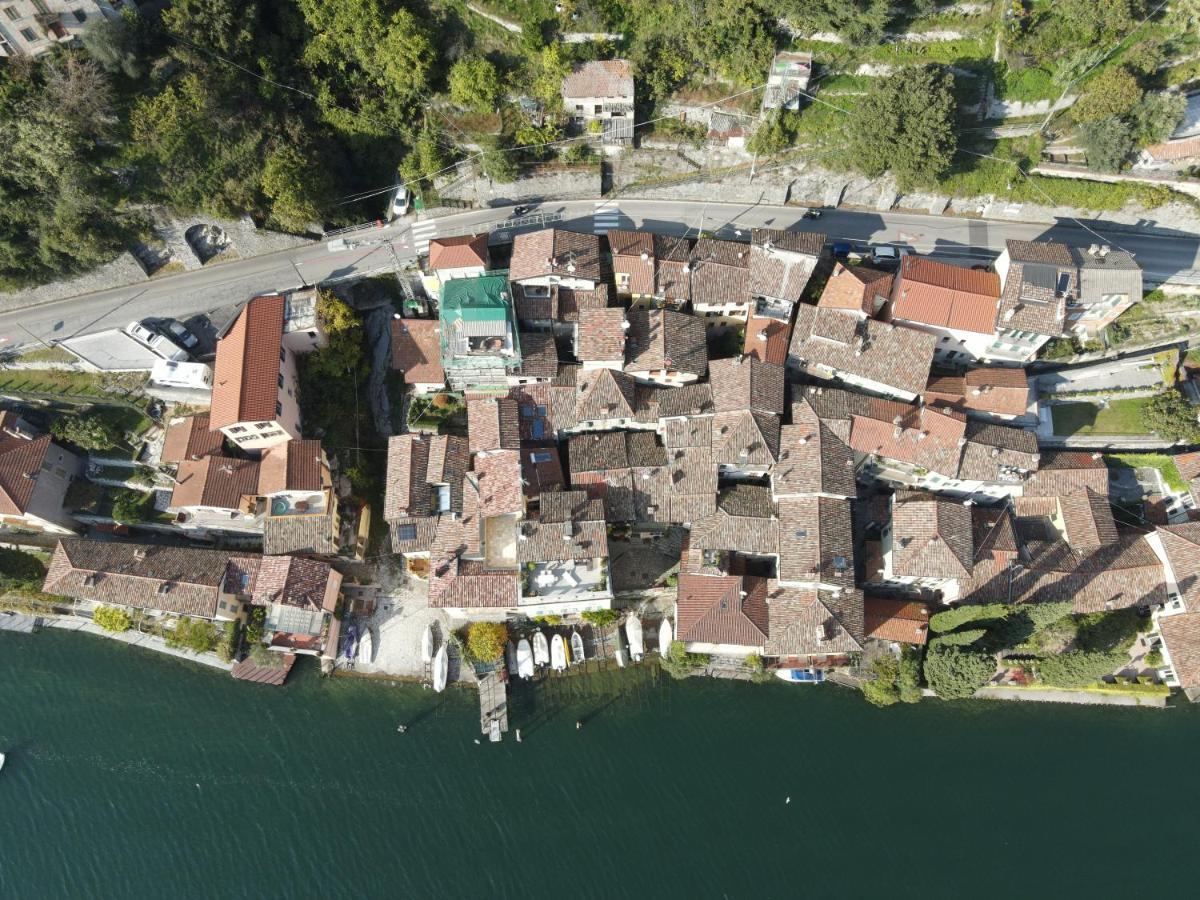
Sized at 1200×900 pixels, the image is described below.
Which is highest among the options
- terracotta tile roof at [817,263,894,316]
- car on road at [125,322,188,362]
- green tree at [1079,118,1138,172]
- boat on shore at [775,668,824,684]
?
green tree at [1079,118,1138,172]

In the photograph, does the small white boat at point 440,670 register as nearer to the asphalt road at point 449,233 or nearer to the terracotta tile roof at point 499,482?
the terracotta tile roof at point 499,482

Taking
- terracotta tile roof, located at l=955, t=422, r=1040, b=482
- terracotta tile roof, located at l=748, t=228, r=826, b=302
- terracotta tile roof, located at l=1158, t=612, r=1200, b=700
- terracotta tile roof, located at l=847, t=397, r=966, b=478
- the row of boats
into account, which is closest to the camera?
terracotta tile roof, located at l=1158, t=612, r=1200, b=700

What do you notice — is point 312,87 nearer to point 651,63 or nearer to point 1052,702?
point 651,63

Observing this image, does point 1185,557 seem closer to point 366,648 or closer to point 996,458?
point 996,458

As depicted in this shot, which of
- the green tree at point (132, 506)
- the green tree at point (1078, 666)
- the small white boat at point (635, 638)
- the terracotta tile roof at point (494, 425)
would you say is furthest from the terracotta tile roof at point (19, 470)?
the green tree at point (1078, 666)

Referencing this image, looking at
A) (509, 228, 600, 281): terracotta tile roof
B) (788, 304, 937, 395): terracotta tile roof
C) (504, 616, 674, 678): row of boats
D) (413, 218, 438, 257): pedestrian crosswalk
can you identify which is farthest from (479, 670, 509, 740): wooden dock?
(413, 218, 438, 257): pedestrian crosswalk

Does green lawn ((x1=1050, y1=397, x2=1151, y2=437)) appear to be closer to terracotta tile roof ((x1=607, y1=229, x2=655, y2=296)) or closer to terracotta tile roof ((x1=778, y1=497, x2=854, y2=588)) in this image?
terracotta tile roof ((x1=778, y1=497, x2=854, y2=588))

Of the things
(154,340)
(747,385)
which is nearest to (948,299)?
(747,385)
